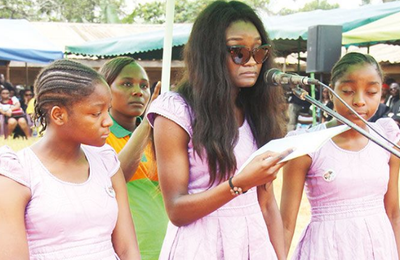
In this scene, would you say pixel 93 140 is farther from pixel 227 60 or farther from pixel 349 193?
pixel 349 193

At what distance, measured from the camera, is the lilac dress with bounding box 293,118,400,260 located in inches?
108

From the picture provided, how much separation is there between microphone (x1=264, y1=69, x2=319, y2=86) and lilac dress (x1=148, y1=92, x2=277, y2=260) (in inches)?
11.1

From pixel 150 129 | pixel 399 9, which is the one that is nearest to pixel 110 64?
pixel 150 129

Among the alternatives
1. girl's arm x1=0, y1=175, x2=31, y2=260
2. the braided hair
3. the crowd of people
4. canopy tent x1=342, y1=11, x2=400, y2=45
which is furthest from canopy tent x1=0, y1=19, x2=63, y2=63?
girl's arm x1=0, y1=175, x2=31, y2=260

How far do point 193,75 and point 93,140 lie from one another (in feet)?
1.68

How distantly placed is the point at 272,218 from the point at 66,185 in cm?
95

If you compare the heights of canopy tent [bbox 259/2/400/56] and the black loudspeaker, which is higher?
canopy tent [bbox 259/2/400/56]

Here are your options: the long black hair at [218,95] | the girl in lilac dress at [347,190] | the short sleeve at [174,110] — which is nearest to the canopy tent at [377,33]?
the girl in lilac dress at [347,190]

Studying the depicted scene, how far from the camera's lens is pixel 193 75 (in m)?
2.34

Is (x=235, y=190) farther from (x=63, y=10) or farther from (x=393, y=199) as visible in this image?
(x=63, y=10)

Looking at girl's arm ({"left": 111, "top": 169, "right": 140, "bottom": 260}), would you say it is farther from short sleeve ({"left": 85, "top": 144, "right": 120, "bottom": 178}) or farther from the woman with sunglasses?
the woman with sunglasses

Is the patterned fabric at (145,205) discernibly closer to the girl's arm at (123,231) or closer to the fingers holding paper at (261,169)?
the girl's arm at (123,231)

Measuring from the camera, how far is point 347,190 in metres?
2.75

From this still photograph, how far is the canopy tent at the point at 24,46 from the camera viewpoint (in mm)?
11914
